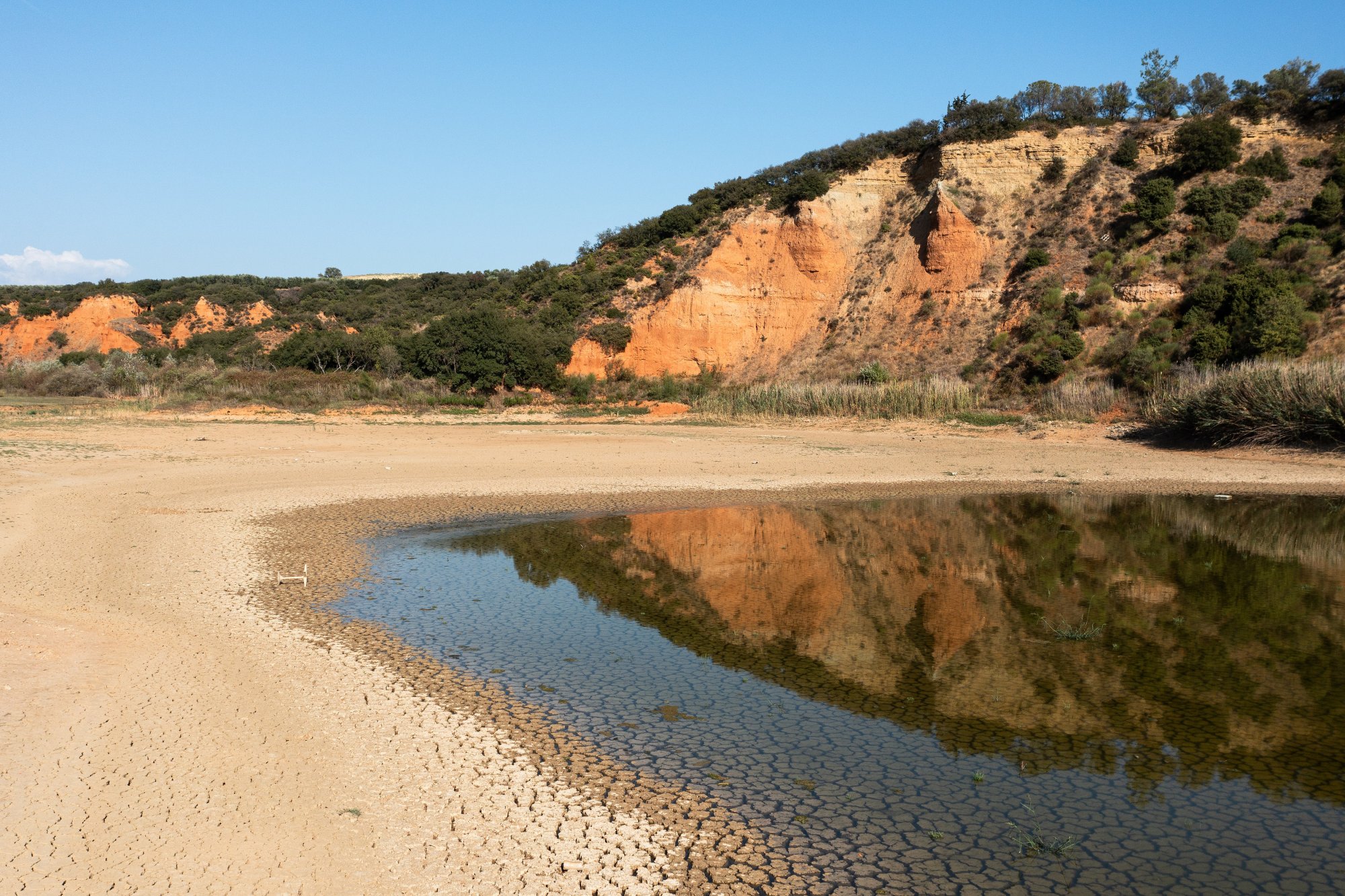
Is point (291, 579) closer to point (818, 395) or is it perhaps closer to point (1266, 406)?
point (1266, 406)

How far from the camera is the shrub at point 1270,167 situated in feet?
127

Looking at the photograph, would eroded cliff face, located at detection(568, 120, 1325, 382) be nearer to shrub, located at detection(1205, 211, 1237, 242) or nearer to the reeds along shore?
shrub, located at detection(1205, 211, 1237, 242)

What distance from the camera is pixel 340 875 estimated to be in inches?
168

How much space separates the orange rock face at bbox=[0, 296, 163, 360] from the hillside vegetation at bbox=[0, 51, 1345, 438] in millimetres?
5258

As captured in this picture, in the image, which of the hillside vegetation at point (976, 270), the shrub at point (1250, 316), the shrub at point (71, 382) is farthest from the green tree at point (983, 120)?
the shrub at point (71, 382)

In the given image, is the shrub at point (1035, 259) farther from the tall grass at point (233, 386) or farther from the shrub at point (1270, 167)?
the tall grass at point (233, 386)

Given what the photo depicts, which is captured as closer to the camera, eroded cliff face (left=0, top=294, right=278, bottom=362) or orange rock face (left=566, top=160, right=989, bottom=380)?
orange rock face (left=566, top=160, right=989, bottom=380)

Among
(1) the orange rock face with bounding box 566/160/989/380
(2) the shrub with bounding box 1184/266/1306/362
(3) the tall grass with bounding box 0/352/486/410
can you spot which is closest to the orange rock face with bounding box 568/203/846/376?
(1) the orange rock face with bounding box 566/160/989/380

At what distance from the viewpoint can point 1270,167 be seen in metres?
38.8

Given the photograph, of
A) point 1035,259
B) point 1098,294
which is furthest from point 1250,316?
point 1035,259

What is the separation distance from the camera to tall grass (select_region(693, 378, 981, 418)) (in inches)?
1249

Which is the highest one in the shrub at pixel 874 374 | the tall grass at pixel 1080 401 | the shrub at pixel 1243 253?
the shrub at pixel 1243 253

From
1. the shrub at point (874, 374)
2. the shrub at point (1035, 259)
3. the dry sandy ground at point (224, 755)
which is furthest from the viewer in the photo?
the shrub at point (1035, 259)

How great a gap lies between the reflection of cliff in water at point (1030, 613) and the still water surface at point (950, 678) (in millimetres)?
37
